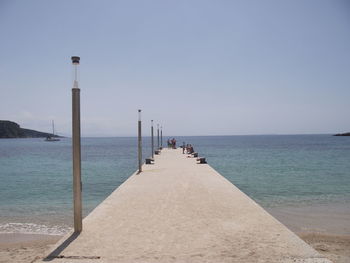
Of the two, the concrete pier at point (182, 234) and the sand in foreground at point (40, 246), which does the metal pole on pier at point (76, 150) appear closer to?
the concrete pier at point (182, 234)

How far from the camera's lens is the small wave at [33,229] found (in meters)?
10.1

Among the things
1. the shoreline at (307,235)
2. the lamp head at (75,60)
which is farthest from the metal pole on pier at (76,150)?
the shoreline at (307,235)

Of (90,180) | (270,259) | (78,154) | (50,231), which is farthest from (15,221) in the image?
(90,180)

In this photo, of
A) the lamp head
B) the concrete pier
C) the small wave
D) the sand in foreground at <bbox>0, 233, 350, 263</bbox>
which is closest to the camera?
the concrete pier

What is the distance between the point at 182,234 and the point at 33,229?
6248 mm

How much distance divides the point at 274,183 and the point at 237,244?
16696mm

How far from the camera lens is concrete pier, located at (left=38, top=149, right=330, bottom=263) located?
5.18 metres

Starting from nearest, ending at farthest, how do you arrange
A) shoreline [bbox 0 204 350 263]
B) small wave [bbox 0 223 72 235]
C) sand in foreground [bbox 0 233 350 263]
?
sand in foreground [bbox 0 233 350 263] → shoreline [bbox 0 204 350 263] → small wave [bbox 0 223 72 235]

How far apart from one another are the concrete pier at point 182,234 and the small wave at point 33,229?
1.91 m

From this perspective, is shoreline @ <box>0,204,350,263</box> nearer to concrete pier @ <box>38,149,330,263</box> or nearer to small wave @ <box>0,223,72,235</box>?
small wave @ <box>0,223,72,235</box>

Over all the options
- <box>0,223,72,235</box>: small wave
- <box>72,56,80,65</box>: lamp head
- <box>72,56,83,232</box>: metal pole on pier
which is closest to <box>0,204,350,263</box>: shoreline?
<box>0,223,72,235</box>: small wave

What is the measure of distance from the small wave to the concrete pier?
1.91 metres

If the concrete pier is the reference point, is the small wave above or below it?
below

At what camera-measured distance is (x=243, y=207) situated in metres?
8.70
